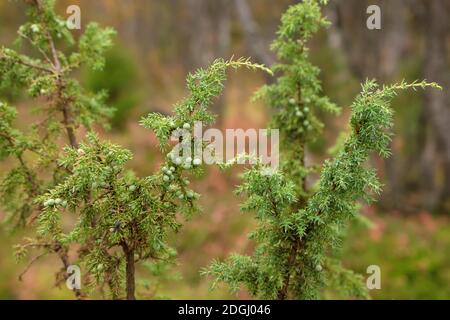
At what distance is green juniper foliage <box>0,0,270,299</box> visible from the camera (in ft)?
14.1

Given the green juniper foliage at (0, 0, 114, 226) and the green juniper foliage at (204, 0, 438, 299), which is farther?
the green juniper foliage at (0, 0, 114, 226)

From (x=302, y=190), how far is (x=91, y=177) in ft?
8.52

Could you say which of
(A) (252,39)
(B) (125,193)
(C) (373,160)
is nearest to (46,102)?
(B) (125,193)

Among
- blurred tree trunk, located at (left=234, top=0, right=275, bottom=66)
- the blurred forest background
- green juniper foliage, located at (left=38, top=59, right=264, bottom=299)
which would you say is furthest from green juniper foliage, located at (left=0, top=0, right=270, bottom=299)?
blurred tree trunk, located at (left=234, top=0, right=275, bottom=66)

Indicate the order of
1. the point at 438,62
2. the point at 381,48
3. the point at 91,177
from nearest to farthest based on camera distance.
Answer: the point at 91,177, the point at 438,62, the point at 381,48

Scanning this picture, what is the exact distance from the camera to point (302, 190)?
5.93 m

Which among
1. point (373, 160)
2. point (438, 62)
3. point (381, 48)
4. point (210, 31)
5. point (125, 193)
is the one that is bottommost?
point (125, 193)

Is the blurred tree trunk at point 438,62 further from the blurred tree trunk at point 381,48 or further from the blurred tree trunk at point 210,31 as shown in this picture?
the blurred tree trunk at point 210,31

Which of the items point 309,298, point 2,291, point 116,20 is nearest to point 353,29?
point 116,20

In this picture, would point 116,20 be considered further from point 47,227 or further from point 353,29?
point 47,227

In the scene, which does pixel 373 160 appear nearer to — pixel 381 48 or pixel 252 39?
pixel 381 48

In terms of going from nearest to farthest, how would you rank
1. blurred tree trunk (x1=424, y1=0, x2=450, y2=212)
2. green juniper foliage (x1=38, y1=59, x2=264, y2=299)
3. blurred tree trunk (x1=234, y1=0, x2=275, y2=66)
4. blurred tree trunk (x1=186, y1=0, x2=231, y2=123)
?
1. green juniper foliage (x1=38, y1=59, x2=264, y2=299)
2. blurred tree trunk (x1=234, y1=0, x2=275, y2=66)
3. blurred tree trunk (x1=424, y1=0, x2=450, y2=212)
4. blurred tree trunk (x1=186, y1=0, x2=231, y2=123)

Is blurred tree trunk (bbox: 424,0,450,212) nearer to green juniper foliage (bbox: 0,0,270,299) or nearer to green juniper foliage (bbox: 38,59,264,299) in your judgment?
green juniper foliage (bbox: 0,0,270,299)

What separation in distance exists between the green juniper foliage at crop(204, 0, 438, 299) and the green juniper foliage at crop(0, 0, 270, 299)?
63cm
